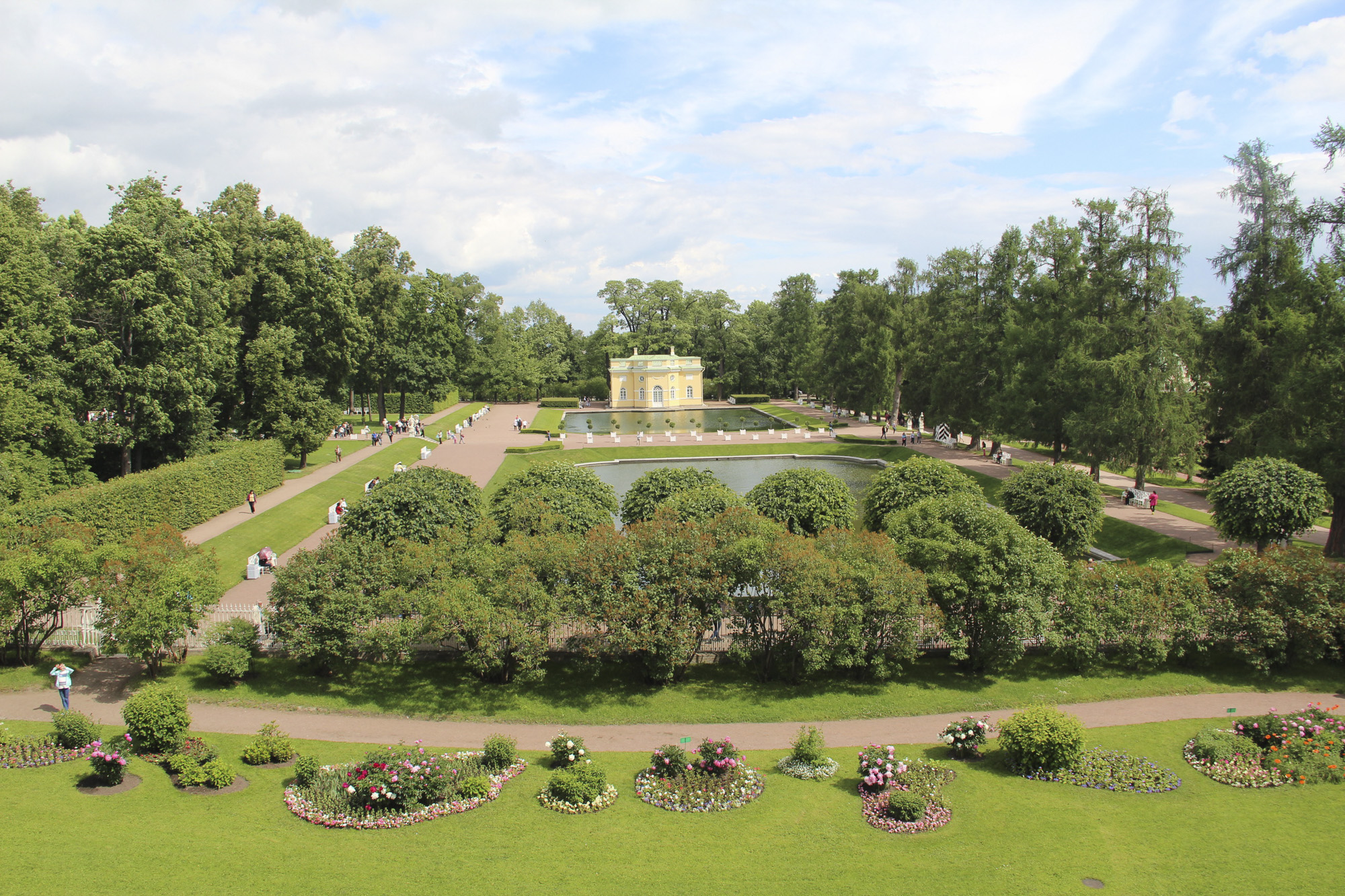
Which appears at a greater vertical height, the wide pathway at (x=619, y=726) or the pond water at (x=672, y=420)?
the pond water at (x=672, y=420)

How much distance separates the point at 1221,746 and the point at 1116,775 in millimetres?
2153

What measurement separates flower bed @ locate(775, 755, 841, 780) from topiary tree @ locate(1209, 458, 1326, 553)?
15.4 meters

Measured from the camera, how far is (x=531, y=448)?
157 ft

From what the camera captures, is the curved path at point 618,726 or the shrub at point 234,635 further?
the shrub at point 234,635

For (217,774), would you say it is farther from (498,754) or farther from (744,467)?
(744,467)

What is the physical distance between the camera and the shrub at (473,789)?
40.2 feet

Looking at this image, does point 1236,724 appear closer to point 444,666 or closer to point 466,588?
point 466,588

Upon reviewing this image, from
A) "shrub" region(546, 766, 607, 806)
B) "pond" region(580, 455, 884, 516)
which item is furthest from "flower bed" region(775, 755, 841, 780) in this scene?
"pond" region(580, 455, 884, 516)

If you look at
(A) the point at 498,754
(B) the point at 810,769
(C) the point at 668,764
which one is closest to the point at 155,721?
(A) the point at 498,754

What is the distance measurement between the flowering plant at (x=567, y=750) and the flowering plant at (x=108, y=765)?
6.72m

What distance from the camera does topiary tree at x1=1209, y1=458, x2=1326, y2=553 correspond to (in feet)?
68.1

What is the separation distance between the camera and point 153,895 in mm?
9398

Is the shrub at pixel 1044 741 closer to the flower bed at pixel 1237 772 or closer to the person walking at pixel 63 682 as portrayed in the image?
the flower bed at pixel 1237 772

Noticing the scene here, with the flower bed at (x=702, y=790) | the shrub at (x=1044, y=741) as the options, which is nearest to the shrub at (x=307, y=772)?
the flower bed at (x=702, y=790)
